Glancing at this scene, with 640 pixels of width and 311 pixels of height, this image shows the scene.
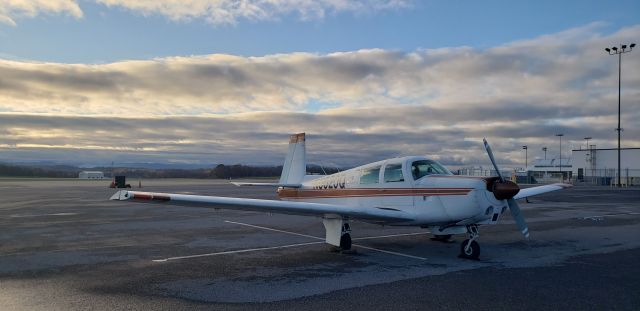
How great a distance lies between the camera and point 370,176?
12.1m

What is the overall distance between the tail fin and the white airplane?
3.17 meters

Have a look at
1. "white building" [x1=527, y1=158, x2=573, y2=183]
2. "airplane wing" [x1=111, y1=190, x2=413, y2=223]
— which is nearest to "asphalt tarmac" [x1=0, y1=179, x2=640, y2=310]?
"airplane wing" [x1=111, y1=190, x2=413, y2=223]

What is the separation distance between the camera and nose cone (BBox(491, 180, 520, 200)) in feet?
32.0

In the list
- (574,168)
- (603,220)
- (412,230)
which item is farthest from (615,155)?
(412,230)

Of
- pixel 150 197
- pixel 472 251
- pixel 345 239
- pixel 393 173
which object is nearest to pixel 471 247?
pixel 472 251

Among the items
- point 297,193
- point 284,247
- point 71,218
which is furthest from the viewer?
point 71,218

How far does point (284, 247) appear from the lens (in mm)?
11852

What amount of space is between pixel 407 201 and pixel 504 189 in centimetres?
219

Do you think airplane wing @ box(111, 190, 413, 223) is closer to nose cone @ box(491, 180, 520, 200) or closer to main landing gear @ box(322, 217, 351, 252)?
main landing gear @ box(322, 217, 351, 252)

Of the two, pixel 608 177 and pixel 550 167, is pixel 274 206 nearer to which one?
pixel 608 177

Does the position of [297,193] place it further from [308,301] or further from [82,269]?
[308,301]

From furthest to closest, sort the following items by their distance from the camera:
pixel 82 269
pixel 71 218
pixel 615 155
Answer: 1. pixel 615 155
2. pixel 71 218
3. pixel 82 269

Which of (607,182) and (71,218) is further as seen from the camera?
(607,182)

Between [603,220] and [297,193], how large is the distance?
12631 mm
